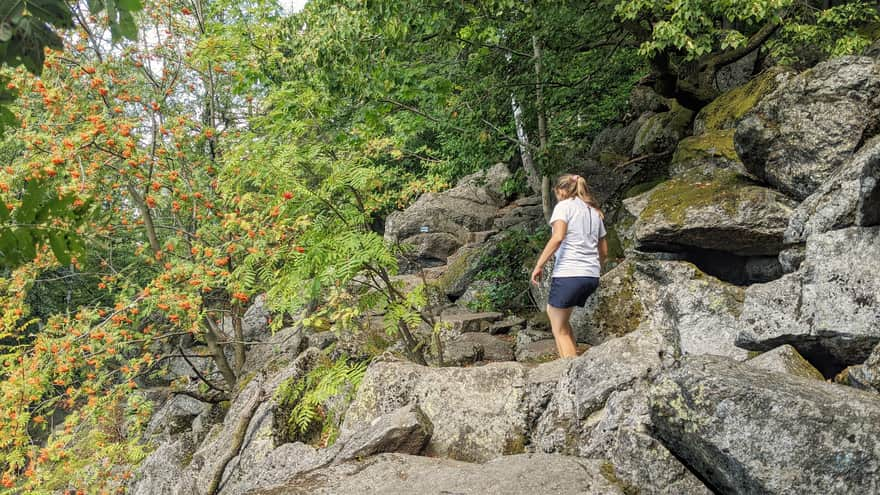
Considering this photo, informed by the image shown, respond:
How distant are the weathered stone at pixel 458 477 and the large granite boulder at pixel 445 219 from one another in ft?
52.5

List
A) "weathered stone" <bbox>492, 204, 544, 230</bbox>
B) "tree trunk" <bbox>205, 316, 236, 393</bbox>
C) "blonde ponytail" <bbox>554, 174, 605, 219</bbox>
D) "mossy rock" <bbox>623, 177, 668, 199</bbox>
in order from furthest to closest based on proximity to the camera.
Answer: "weathered stone" <bbox>492, 204, 544, 230</bbox> → "tree trunk" <bbox>205, 316, 236, 393</bbox> → "mossy rock" <bbox>623, 177, 668, 199</bbox> → "blonde ponytail" <bbox>554, 174, 605, 219</bbox>

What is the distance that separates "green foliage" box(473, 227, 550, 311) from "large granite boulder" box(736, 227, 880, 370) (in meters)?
6.96

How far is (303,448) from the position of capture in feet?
19.9

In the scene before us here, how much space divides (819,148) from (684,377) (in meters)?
5.08

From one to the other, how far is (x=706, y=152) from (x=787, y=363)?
585 centimetres

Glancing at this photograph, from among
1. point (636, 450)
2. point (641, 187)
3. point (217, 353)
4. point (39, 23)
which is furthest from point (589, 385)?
point (217, 353)

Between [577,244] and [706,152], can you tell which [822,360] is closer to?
[577,244]

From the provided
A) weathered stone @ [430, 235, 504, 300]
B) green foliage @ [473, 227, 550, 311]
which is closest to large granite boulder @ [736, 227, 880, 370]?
green foliage @ [473, 227, 550, 311]

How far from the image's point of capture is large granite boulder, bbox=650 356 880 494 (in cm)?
278

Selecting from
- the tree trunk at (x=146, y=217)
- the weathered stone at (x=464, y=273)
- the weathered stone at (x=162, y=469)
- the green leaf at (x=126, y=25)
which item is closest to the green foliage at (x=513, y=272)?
the weathered stone at (x=464, y=273)

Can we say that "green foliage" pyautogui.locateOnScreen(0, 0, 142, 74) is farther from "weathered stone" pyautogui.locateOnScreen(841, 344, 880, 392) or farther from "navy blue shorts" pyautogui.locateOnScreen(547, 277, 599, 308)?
"navy blue shorts" pyautogui.locateOnScreen(547, 277, 599, 308)

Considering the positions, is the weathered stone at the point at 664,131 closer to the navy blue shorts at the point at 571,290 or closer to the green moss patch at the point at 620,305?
the green moss patch at the point at 620,305

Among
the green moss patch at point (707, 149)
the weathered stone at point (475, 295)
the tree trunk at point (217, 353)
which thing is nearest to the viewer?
the green moss patch at point (707, 149)

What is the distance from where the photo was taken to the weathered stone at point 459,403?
5172mm
